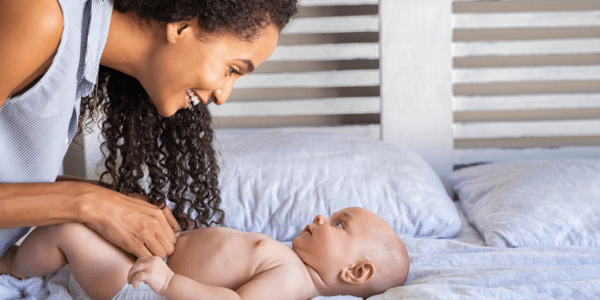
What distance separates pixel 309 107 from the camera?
2.07 meters

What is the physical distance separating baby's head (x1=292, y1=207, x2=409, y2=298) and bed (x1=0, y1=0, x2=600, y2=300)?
21 centimetres

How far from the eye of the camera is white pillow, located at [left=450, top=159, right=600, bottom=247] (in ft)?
4.33

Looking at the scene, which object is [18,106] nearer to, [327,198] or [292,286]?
[292,286]

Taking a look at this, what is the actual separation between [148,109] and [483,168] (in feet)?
3.62

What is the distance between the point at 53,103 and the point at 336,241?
61cm

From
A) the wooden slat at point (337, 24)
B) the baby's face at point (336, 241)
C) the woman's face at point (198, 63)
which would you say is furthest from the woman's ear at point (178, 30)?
the wooden slat at point (337, 24)

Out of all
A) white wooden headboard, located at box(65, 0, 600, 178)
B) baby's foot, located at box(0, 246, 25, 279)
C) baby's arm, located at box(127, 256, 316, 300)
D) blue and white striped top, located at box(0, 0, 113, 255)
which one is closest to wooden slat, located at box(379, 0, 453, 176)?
white wooden headboard, located at box(65, 0, 600, 178)

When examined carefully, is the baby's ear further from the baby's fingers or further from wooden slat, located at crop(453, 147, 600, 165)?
wooden slat, located at crop(453, 147, 600, 165)

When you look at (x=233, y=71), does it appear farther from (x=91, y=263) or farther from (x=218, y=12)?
(x=91, y=263)

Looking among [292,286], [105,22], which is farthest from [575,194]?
[105,22]

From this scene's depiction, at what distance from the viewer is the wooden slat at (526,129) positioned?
204 cm

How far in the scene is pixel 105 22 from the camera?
3.13ft

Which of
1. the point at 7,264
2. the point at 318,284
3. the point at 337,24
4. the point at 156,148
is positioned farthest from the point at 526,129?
the point at 7,264

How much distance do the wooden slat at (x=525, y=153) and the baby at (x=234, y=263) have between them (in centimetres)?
102
